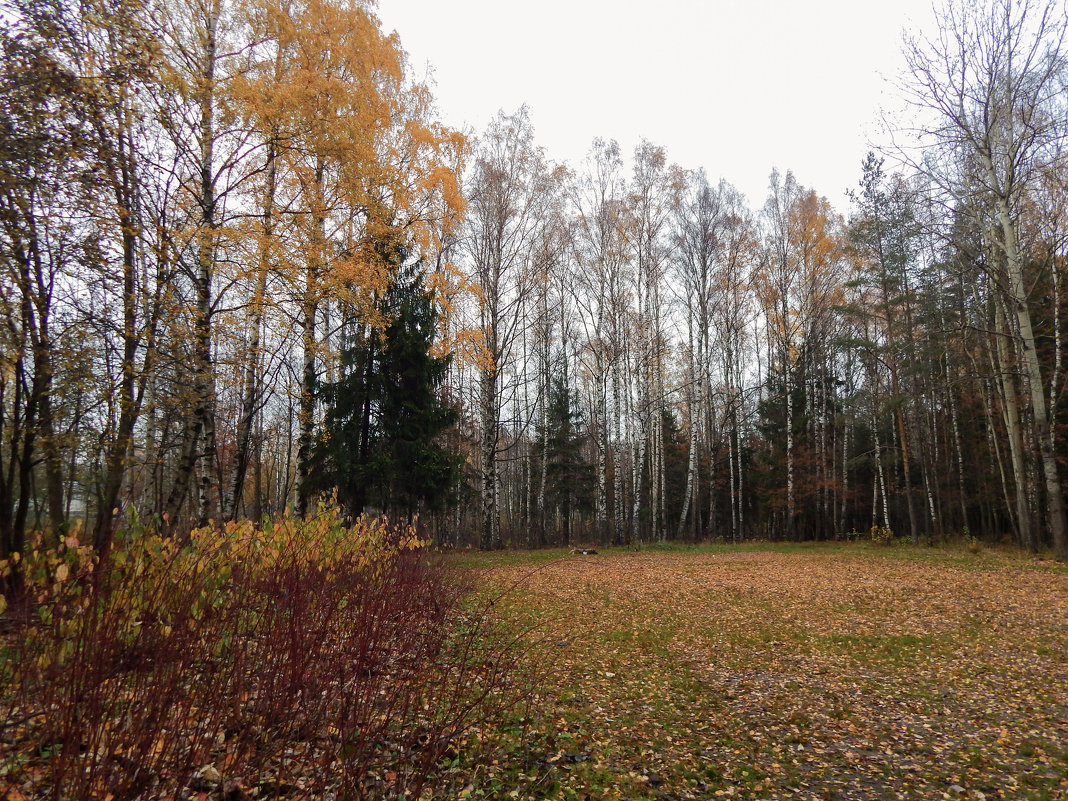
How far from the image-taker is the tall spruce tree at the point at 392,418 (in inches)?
499

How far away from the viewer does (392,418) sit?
13.8m

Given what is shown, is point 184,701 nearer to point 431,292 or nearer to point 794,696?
point 794,696

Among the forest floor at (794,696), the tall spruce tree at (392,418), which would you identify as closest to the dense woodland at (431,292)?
the tall spruce tree at (392,418)

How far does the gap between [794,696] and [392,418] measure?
1185 cm

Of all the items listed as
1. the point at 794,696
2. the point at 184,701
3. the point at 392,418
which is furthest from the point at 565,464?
the point at 184,701

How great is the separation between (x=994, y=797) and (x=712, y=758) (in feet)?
4.60

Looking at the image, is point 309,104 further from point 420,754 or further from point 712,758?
point 712,758

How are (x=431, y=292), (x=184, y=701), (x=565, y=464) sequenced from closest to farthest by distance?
(x=184, y=701), (x=431, y=292), (x=565, y=464)

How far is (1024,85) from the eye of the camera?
384 inches

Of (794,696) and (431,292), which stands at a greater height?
(431,292)

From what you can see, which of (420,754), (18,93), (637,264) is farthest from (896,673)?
(637,264)

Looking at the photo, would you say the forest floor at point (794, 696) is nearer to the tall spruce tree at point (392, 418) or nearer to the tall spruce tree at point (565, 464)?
the tall spruce tree at point (392, 418)

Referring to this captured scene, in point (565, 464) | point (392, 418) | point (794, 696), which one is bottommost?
point (794, 696)

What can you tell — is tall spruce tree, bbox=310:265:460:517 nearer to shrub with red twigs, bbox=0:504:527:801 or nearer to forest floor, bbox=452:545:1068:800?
forest floor, bbox=452:545:1068:800
